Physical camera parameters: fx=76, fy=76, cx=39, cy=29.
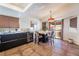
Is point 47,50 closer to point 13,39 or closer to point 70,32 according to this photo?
point 70,32

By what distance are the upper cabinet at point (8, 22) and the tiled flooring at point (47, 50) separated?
53cm

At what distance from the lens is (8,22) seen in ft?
5.35

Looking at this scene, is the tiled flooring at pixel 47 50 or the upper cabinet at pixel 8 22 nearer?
the upper cabinet at pixel 8 22

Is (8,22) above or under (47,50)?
above

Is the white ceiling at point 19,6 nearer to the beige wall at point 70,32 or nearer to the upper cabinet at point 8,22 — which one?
the upper cabinet at point 8,22

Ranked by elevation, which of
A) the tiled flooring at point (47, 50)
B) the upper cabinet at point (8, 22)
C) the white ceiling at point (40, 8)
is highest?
the white ceiling at point (40, 8)

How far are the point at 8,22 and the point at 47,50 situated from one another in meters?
1.06

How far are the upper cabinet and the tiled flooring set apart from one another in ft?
1.74

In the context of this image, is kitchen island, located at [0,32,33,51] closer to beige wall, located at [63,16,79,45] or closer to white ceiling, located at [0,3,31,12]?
white ceiling, located at [0,3,31,12]

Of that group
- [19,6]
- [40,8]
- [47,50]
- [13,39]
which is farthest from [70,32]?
[13,39]

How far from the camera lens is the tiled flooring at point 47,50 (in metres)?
1.66

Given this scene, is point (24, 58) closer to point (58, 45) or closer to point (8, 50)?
point (8, 50)

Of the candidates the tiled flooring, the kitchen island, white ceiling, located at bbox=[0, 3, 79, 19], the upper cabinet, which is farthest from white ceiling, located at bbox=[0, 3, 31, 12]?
the tiled flooring

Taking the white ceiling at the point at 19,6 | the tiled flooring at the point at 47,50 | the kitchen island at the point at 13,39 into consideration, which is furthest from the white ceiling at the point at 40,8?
the tiled flooring at the point at 47,50
